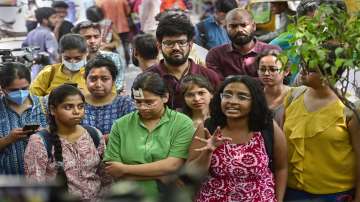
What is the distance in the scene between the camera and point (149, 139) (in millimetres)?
4949

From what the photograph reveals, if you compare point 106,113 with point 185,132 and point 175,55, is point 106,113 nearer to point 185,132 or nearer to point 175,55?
point 175,55

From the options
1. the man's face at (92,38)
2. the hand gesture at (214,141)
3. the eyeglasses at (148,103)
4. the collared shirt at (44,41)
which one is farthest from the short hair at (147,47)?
the collared shirt at (44,41)

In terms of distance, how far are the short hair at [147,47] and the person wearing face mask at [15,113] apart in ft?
4.17

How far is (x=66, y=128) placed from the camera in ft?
16.8

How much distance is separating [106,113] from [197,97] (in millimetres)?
711

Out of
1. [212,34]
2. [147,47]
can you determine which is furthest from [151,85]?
[212,34]

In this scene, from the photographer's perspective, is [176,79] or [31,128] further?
[176,79]

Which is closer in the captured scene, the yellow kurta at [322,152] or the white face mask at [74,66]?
the yellow kurta at [322,152]

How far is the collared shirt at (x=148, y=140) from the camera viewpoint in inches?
192

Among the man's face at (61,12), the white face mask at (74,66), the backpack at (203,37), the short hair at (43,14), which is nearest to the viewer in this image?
the white face mask at (74,66)

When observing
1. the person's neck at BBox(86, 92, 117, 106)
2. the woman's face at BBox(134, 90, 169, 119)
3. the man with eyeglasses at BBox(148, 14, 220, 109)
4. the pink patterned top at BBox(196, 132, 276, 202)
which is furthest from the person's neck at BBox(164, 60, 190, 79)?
the pink patterned top at BBox(196, 132, 276, 202)

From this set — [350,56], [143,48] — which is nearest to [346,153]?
[350,56]

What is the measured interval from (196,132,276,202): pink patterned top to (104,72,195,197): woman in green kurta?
29 centimetres

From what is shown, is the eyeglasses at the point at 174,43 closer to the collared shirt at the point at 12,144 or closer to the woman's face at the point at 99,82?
the woman's face at the point at 99,82
